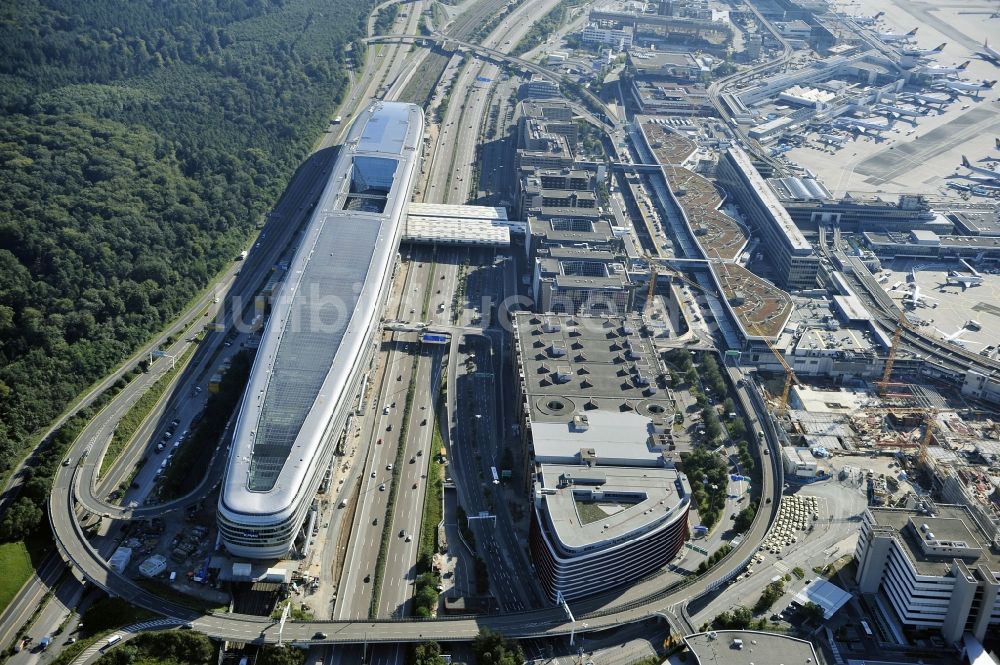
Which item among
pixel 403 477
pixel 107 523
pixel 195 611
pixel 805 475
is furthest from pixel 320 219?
pixel 805 475

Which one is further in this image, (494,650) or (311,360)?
(311,360)

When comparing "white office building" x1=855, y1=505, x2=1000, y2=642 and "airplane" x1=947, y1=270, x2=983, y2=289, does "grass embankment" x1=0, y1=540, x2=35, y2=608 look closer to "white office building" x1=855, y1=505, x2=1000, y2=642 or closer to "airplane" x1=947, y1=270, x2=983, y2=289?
"white office building" x1=855, y1=505, x2=1000, y2=642

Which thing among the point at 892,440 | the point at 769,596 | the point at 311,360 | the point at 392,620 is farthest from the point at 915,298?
the point at 392,620

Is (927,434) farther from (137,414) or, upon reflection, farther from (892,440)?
(137,414)

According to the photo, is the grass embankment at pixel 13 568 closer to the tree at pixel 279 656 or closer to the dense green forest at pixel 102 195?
the dense green forest at pixel 102 195

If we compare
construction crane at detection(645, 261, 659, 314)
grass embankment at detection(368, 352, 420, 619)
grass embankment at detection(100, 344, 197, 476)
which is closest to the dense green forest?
grass embankment at detection(100, 344, 197, 476)

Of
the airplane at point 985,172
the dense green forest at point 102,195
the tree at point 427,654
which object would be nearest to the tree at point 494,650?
the tree at point 427,654
